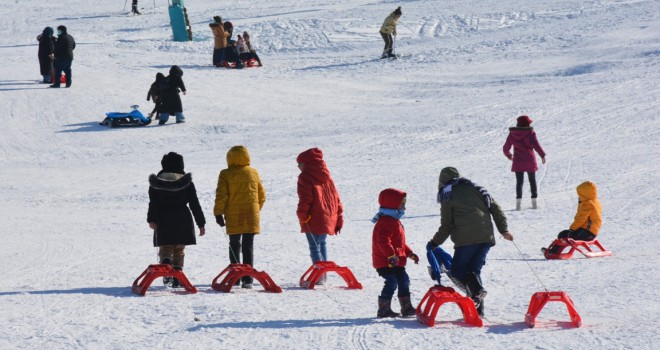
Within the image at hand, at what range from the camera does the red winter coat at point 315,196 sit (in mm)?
9639

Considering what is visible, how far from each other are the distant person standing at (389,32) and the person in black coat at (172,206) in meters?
18.4

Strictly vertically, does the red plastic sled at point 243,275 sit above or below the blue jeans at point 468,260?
below

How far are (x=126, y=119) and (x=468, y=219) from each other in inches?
543

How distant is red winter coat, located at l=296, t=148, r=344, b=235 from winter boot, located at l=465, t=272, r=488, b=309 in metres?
1.93

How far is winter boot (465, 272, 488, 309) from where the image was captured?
812cm

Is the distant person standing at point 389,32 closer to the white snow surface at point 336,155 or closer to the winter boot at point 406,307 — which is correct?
the white snow surface at point 336,155

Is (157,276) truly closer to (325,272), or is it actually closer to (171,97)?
(325,272)

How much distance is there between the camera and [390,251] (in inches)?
319

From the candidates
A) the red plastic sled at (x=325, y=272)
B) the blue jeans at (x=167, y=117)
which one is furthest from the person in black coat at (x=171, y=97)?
the red plastic sled at (x=325, y=272)

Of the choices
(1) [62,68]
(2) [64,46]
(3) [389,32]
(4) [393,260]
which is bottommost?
(4) [393,260]

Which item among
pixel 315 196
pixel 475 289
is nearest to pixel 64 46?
pixel 315 196

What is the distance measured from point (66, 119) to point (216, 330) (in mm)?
14754

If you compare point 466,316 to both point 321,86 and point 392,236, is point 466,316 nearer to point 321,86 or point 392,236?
point 392,236

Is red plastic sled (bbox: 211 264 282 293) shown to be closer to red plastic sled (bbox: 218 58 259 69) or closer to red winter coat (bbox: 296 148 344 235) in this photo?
red winter coat (bbox: 296 148 344 235)
